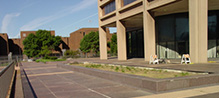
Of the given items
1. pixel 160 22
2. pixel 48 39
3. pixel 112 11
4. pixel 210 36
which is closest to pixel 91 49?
pixel 48 39

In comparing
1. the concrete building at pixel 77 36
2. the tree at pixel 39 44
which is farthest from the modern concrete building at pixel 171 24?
the concrete building at pixel 77 36

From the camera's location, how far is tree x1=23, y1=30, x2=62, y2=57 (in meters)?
64.0

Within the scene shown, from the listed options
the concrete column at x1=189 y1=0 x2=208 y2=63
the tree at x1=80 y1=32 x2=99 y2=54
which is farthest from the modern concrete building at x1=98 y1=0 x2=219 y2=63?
the tree at x1=80 y1=32 x2=99 y2=54

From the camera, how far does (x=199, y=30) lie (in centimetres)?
1592

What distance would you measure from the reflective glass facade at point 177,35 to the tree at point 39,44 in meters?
45.3

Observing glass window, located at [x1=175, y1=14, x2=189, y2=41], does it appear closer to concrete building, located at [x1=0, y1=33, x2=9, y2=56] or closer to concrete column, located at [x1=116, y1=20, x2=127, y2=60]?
concrete column, located at [x1=116, y1=20, x2=127, y2=60]

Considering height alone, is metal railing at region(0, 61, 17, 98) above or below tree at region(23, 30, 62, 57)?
below

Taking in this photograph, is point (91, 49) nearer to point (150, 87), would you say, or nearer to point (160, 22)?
point (160, 22)

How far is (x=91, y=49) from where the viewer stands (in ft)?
201

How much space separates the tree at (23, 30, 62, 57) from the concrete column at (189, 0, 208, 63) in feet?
177

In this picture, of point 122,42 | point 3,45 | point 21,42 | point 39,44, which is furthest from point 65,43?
point 122,42

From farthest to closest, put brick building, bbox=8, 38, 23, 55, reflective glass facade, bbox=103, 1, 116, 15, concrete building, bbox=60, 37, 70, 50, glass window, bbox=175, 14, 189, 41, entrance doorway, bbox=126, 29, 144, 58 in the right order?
concrete building, bbox=60, 37, 70, 50 < brick building, bbox=8, 38, 23, 55 < entrance doorway, bbox=126, 29, 144, 58 < reflective glass facade, bbox=103, 1, 116, 15 < glass window, bbox=175, 14, 189, 41

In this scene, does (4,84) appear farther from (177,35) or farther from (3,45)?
(3,45)

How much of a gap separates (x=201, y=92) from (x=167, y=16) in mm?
21258
